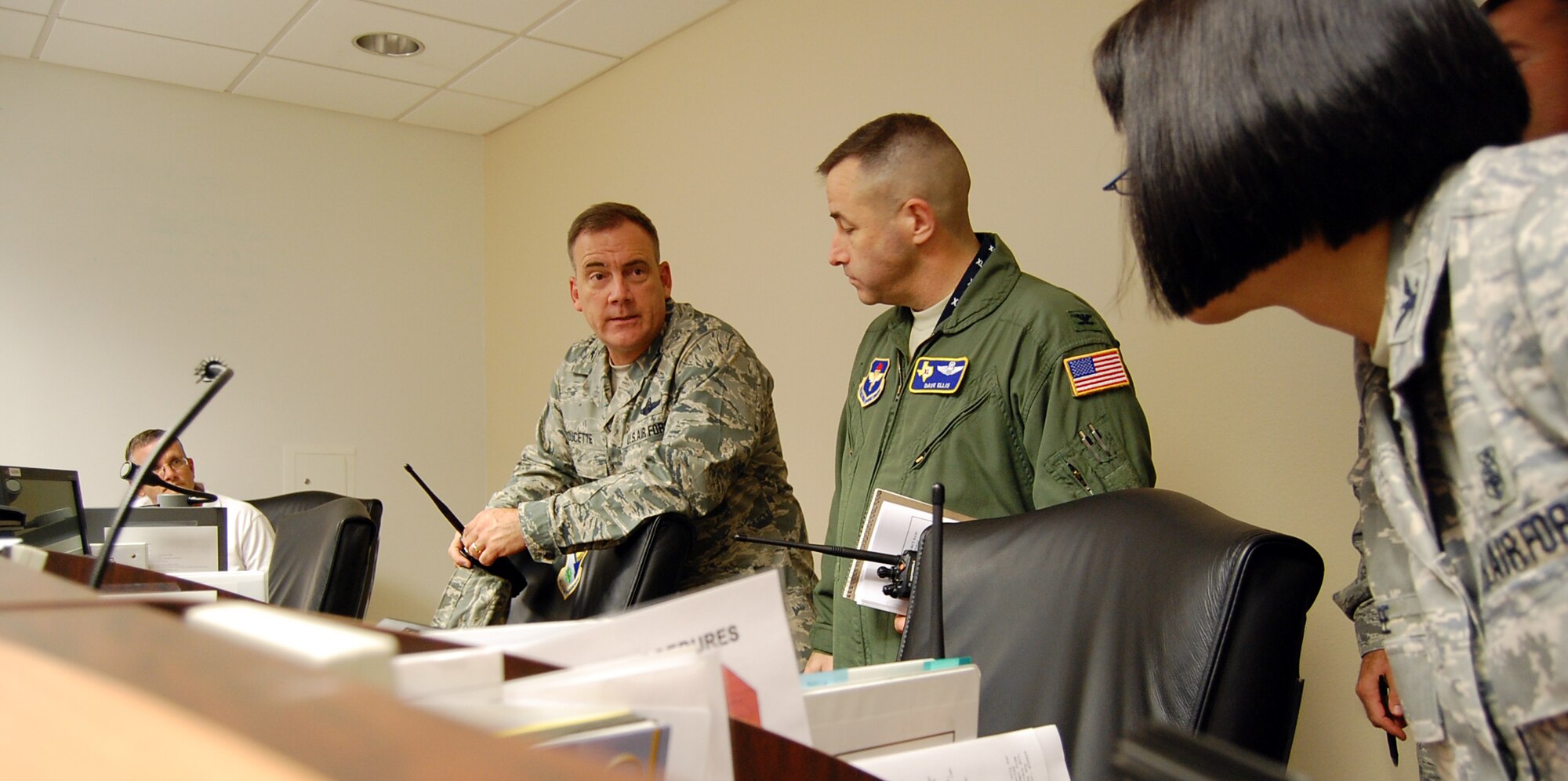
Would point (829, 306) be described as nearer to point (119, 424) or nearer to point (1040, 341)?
point (1040, 341)

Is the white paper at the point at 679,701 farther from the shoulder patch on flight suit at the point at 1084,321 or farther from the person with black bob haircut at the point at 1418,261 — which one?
the shoulder patch on flight suit at the point at 1084,321

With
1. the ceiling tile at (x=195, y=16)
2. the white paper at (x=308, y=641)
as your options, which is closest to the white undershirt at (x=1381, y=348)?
the white paper at (x=308, y=641)

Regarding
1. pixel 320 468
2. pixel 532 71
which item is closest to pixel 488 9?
pixel 532 71

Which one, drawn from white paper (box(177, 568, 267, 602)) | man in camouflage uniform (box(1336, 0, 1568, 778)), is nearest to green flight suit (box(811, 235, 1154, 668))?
man in camouflage uniform (box(1336, 0, 1568, 778))

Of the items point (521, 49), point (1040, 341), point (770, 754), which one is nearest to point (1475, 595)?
point (770, 754)

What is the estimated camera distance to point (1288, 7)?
73cm

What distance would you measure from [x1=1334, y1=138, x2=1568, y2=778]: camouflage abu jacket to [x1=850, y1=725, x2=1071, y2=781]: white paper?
0.29 meters

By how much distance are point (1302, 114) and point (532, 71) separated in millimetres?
4285

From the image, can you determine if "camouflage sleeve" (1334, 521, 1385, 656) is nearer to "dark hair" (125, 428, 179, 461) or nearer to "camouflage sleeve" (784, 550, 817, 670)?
"camouflage sleeve" (784, 550, 817, 670)

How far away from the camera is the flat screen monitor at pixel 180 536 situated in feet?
6.87

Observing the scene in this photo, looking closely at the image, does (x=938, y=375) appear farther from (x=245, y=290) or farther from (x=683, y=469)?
(x=245, y=290)

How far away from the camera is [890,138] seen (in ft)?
6.81

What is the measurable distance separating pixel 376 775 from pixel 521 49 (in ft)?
Result: 14.8

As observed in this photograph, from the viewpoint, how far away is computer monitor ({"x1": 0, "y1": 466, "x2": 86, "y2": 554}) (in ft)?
5.94
